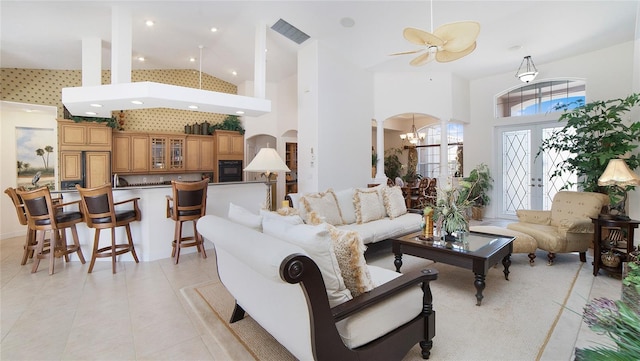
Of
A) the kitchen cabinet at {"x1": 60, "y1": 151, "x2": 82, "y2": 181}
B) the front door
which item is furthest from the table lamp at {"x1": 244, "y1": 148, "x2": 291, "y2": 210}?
the front door

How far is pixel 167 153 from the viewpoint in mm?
7047

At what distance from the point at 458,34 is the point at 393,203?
7.96ft

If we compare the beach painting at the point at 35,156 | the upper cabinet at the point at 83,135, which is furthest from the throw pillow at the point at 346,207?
the beach painting at the point at 35,156

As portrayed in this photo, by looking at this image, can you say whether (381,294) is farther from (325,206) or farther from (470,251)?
(325,206)

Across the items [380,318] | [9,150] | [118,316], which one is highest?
[9,150]

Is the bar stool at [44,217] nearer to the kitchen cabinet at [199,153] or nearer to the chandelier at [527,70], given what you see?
the kitchen cabinet at [199,153]

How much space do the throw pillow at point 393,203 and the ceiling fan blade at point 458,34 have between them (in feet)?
7.18

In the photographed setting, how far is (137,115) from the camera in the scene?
6.95 metres

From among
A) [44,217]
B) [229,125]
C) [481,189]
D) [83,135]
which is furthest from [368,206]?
[83,135]

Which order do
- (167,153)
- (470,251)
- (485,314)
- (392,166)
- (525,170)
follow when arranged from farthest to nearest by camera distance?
(392,166) < (167,153) < (525,170) < (470,251) < (485,314)

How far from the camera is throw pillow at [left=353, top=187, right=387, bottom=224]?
421 cm

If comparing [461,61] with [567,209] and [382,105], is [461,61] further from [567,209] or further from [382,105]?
[567,209]

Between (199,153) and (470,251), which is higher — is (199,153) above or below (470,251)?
above

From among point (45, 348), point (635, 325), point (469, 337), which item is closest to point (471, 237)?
point (469, 337)
